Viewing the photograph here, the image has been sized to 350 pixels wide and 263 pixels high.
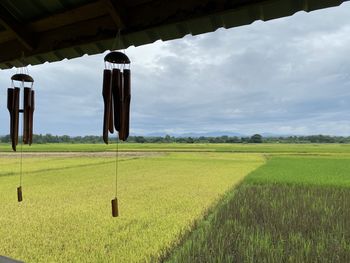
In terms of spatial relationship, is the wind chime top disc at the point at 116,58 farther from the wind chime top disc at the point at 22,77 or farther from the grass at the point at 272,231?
the grass at the point at 272,231

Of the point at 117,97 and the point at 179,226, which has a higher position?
the point at 117,97

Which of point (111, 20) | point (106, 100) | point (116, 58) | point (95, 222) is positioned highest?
point (111, 20)

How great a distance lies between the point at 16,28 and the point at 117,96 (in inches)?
46.0

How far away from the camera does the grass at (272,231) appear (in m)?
4.88

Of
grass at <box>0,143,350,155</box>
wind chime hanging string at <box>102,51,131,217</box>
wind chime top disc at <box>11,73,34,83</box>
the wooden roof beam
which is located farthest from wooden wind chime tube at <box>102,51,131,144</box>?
grass at <box>0,143,350,155</box>

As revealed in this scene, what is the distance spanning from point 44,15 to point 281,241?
5426mm

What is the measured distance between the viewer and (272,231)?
6.32 meters

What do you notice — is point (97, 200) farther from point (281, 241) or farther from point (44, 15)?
point (44, 15)

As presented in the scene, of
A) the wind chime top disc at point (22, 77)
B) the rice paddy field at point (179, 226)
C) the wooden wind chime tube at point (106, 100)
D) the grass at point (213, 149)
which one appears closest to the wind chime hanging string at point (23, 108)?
the wind chime top disc at point (22, 77)

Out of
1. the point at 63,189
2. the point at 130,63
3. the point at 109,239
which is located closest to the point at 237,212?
the point at 109,239

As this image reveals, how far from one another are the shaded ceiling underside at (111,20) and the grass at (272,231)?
3.67 m

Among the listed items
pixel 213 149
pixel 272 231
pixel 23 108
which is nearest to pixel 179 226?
pixel 272 231

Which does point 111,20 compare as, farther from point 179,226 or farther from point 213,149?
point 213,149

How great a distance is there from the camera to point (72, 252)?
5.04m
